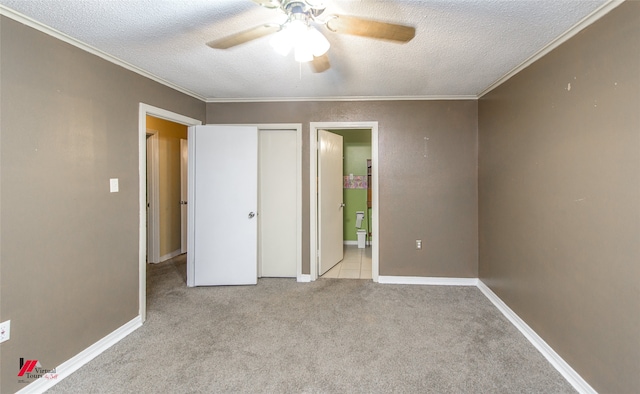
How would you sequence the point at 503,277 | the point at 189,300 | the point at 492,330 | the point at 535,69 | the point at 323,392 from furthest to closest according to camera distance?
the point at 189,300
the point at 503,277
the point at 492,330
the point at 535,69
the point at 323,392

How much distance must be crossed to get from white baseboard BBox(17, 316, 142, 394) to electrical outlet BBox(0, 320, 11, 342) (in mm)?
361

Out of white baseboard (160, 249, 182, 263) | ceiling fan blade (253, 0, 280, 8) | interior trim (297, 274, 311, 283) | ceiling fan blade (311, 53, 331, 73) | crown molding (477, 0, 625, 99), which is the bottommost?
interior trim (297, 274, 311, 283)

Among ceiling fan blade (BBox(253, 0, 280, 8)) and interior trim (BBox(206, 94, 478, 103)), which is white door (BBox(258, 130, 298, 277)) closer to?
interior trim (BBox(206, 94, 478, 103))

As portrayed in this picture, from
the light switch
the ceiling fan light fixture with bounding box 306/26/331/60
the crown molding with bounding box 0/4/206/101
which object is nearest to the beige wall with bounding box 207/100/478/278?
the crown molding with bounding box 0/4/206/101

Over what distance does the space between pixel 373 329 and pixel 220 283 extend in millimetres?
1978

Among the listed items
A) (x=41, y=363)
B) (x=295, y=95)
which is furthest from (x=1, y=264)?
(x=295, y=95)

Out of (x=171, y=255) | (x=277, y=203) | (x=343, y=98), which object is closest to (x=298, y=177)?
(x=277, y=203)

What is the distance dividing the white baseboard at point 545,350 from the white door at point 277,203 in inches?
94.5

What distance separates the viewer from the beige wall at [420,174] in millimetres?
3398

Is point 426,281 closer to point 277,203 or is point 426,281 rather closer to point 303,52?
point 277,203

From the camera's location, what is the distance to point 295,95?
3.37 m

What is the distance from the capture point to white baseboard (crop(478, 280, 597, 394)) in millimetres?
1748

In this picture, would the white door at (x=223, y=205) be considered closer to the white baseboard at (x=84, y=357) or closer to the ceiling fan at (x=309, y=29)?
the white baseboard at (x=84, y=357)

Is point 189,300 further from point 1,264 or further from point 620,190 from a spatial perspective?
point 620,190
